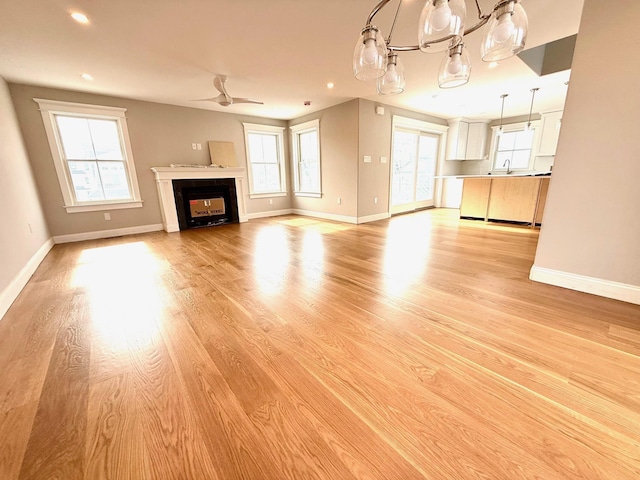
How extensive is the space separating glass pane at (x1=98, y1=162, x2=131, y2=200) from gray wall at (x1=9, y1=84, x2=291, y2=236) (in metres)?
0.25

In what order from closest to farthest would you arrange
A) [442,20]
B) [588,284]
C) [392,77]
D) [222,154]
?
[442,20]
[392,77]
[588,284]
[222,154]

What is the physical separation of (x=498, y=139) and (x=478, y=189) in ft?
10.8

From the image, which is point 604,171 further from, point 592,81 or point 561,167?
point 592,81

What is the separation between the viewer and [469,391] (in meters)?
1.14

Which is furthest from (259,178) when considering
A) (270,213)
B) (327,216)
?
(327,216)

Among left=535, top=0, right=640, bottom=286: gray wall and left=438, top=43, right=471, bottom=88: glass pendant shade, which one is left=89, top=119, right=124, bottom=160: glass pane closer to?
left=438, top=43, right=471, bottom=88: glass pendant shade

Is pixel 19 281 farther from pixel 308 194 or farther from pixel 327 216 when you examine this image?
pixel 308 194

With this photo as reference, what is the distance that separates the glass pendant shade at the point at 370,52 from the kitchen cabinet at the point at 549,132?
284 inches

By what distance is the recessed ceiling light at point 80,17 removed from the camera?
2.15 m

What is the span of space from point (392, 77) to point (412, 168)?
5115 millimetres

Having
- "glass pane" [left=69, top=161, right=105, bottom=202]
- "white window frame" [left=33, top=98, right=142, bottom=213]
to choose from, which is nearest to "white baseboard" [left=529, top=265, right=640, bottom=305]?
"white window frame" [left=33, top=98, right=142, bottom=213]

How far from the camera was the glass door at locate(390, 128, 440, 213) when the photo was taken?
6.06 meters

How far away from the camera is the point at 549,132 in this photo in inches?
242

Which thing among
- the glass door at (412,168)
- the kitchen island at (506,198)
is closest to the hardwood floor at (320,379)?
the kitchen island at (506,198)
